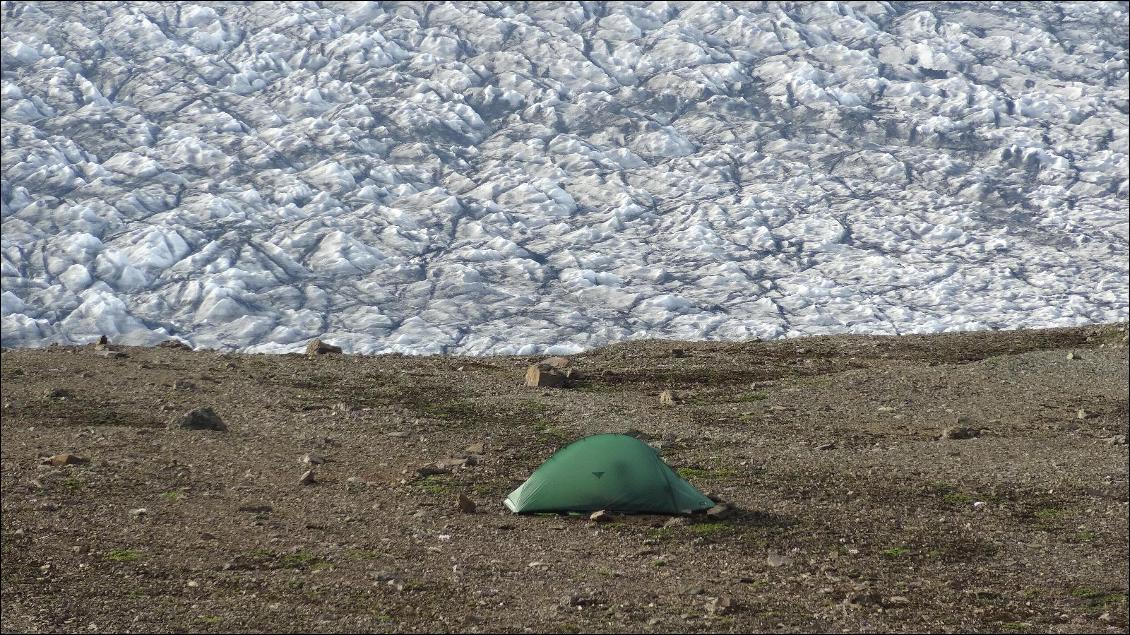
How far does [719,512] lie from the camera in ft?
63.0

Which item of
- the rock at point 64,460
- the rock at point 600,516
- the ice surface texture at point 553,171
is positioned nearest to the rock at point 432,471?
the rock at point 600,516

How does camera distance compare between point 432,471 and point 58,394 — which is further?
point 58,394

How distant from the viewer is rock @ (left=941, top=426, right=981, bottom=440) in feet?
85.2

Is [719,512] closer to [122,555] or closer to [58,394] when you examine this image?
[122,555]

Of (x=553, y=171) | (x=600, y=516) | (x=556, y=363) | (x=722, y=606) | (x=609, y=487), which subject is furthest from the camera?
(x=553, y=171)

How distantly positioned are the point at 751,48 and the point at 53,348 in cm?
13861

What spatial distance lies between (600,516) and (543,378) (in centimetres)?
1119

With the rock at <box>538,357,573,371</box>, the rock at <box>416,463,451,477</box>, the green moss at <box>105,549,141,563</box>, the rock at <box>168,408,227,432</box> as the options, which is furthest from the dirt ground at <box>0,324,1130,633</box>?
the rock at <box>538,357,573,371</box>

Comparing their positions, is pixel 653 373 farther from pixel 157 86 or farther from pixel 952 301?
pixel 157 86

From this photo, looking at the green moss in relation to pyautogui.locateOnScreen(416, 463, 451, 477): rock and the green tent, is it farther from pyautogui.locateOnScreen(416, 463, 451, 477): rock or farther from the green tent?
pyautogui.locateOnScreen(416, 463, 451, 477): rock

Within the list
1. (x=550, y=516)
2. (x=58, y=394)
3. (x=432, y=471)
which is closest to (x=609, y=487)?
(x=550, y=516)

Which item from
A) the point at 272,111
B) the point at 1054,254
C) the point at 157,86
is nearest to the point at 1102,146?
the point at 1054,254

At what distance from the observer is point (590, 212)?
136 meters

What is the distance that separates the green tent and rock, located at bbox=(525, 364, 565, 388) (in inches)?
399
